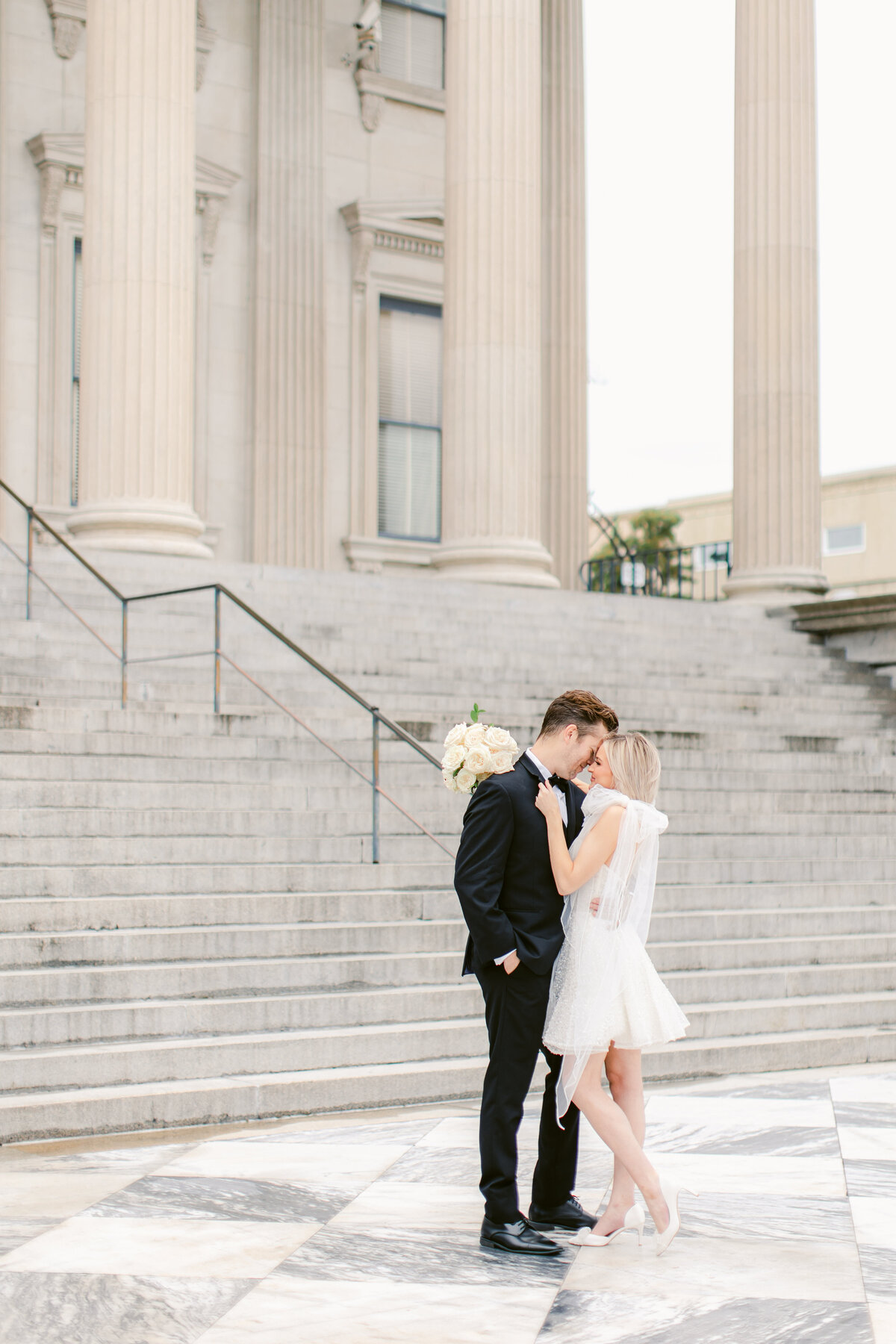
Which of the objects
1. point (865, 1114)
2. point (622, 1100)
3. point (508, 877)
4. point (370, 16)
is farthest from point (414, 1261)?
point (370, 16)

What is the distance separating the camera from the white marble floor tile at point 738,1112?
7.89 metres

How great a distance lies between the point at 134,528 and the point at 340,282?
8.60 m

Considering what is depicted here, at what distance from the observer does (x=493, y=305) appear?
1772 cm

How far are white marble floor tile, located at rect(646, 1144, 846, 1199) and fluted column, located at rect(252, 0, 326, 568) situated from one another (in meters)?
15.3

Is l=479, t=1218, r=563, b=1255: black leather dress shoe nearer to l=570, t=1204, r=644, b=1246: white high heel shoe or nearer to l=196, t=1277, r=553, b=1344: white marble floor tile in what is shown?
l=570, t=1204, r=644, b=1246: white high heel shoe

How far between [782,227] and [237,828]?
1273 centimetres

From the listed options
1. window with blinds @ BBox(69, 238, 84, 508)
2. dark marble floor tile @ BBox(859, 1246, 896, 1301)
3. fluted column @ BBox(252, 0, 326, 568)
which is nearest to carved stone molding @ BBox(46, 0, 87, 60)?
window with blinds @ BBox(69, 238, 84, 508)

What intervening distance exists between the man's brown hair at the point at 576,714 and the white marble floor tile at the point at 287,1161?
85.3 inches

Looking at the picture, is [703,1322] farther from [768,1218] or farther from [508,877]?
[508,877]

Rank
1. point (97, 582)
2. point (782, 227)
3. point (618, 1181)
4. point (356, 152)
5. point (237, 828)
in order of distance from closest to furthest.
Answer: point (618, 1181)
point (237, 828)
point (97, 582)
point (782, 227)
point (356, 152)

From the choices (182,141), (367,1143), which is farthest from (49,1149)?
(182,141)

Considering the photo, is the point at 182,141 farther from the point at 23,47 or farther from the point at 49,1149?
the point at 49,1149

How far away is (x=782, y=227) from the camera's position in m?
19.9

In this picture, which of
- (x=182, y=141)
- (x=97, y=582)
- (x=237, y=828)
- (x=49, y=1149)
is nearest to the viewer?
(x=49, y=1149)
